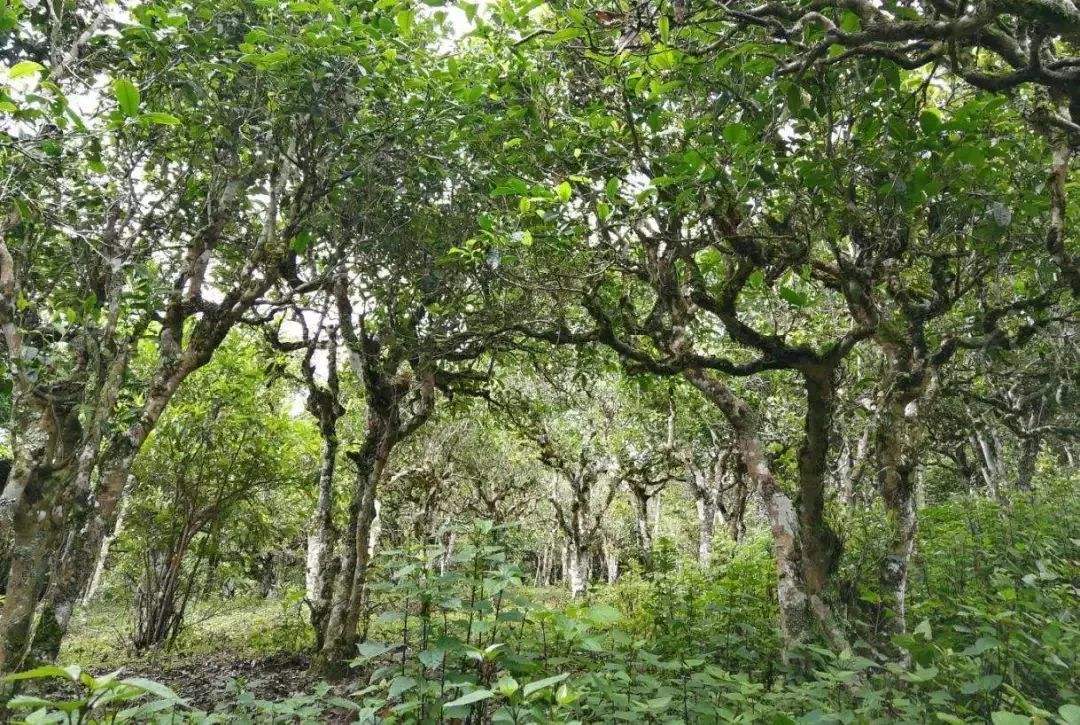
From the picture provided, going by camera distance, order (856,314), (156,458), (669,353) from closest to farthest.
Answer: (856,314)
(669,353)
(156,458)

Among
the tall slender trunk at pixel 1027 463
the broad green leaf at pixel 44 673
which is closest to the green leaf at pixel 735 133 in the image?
the broad green leaf at pixel 44 673

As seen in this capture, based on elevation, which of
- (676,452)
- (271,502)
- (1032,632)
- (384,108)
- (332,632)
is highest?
(384,108)

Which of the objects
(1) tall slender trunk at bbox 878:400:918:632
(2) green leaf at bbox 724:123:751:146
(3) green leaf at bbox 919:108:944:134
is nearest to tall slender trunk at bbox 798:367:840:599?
(1) tall slender trunk at bbox 878:400:918:632

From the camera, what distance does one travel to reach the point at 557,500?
23.6 meters

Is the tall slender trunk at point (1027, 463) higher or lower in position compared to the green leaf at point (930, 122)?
lower

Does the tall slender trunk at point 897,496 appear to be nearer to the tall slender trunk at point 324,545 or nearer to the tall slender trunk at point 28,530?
the tall slender trunk at point 28,530

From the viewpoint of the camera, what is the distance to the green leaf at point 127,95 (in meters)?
3.31

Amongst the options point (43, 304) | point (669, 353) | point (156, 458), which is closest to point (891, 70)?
point (669, 353)

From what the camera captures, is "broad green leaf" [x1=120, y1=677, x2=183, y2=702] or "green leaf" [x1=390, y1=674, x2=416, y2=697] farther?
"green leaf" [x1=390, y1=674, x2=416, y2=697]

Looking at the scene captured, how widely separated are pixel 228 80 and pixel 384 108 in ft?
4.75

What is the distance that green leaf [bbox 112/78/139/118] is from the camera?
130 inches

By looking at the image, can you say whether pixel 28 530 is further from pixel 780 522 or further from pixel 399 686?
pixel 780 522

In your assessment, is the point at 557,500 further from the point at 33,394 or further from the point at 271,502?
the point at 33,394

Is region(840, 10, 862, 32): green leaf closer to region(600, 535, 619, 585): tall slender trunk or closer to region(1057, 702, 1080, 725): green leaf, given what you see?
region(1057, 702, 1080, 725): green leaf
